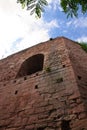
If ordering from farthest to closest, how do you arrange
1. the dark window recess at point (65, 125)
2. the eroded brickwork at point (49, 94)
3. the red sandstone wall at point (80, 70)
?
1. the red sandstone wall at point (80, 70)
2. the eroded brickwork at point (49, 94)
3. the dark window recess at point (65, 125)

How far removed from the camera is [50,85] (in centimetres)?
678

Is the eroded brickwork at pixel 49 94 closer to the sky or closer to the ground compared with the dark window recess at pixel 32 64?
closer to the ground

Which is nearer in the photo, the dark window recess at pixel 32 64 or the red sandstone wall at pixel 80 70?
the red sandstone wall at pixel 80 70

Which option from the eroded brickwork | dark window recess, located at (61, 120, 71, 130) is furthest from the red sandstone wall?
dark window recess, located at (61, 120, 71, 130)

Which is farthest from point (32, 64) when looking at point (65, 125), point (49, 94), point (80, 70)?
point (65, 125)

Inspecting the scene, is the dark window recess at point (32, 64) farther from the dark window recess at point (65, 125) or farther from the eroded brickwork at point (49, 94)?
the dark window recess at point (65, 125)

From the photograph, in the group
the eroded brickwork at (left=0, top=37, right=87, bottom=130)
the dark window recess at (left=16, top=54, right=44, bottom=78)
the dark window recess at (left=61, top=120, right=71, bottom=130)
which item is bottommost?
the dark window recess at (left=61, top=120, right=71, bottom=130)

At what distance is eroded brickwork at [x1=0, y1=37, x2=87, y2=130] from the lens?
5.56 m

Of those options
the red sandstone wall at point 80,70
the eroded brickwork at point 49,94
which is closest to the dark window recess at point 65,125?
the eroded brickwork at point 49,94

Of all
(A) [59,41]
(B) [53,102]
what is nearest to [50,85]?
(B) [53,102]

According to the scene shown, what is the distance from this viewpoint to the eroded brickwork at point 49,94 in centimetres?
556

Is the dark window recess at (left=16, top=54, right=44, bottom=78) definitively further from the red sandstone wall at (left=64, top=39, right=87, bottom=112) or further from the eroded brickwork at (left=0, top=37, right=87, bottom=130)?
the red sandstone wall at (left=64, top=39, right=87, bottom=112)

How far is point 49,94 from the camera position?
21.1ft

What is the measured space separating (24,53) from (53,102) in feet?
14.5
